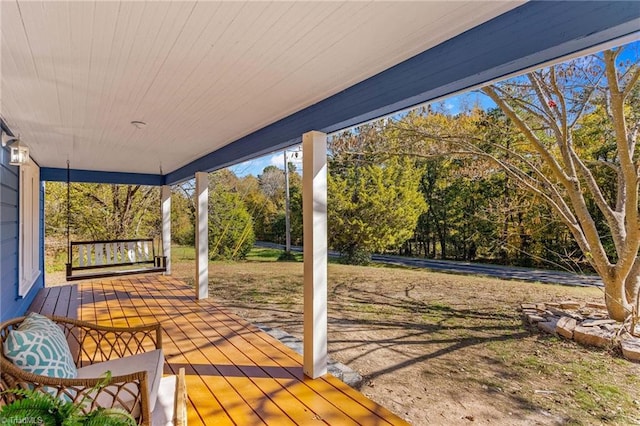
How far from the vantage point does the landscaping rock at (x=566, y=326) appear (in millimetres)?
4497

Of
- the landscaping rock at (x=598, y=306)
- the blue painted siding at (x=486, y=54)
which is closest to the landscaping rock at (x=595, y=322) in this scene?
the landscaping rock at (x=598, y=306)

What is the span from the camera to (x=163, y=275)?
744 cm

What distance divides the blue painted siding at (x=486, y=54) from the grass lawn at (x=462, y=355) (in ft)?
7.74

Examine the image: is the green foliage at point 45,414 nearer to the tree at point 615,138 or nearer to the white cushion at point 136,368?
the white cushion at point 136,368

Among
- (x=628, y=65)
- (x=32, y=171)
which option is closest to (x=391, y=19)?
(x=628, y=65)

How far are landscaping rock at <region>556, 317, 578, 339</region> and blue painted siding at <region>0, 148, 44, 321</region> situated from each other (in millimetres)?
6356

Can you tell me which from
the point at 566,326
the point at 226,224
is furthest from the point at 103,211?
the point at 566,326

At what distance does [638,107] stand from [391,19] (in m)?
4.89

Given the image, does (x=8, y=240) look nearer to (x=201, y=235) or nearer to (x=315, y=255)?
(x=201, y=235)

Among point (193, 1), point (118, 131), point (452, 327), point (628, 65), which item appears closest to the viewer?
point (193, 1)

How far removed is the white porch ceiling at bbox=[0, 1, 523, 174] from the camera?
5.08ft

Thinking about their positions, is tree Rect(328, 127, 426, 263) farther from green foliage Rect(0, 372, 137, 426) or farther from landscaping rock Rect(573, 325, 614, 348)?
green foliage Rect(0, 372, 137, 426)

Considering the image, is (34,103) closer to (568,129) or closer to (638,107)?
(568,129)

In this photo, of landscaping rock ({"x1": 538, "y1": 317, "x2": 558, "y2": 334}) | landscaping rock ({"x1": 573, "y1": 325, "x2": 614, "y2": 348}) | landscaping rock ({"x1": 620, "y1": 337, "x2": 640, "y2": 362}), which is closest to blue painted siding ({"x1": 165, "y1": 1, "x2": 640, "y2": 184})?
landscaping rock ({"x1": 620, "y1": 337, "x2": 640, "y2": 362})
